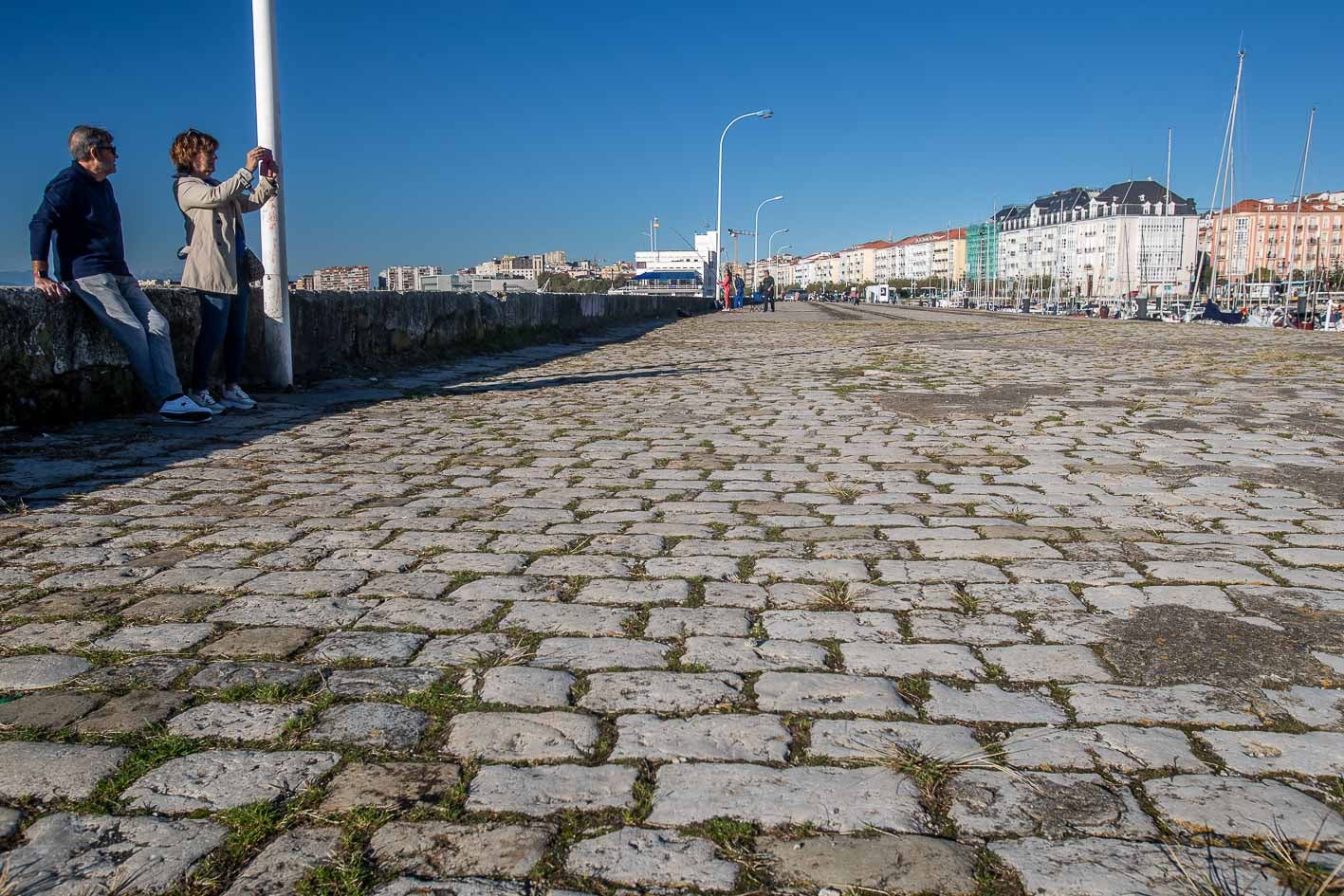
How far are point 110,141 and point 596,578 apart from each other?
5.14m

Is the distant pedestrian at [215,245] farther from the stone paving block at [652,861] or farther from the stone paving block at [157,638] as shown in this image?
the stone paving block at [652,861]

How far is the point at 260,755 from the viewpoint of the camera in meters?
2.06

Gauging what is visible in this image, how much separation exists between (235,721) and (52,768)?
0.34 metres

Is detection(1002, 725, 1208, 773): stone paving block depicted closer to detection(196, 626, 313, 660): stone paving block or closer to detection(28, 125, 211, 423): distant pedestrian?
detection(196, 626, 313, 660): stone paving block

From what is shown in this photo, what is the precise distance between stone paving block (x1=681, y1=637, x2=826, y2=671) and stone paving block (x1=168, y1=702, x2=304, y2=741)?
0.94 m

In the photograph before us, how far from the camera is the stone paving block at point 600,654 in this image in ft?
8.45

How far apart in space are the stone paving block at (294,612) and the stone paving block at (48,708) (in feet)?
1.84

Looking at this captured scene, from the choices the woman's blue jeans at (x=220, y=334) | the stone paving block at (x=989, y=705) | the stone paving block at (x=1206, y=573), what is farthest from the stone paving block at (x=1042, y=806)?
the woman's blue jeans at (x=220, y=334)

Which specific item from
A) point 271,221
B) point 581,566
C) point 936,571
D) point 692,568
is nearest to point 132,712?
point 581,566

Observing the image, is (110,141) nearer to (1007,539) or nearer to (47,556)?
(47,556)

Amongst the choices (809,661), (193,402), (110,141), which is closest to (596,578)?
(809,661)

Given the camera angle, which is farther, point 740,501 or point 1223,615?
point 740,501

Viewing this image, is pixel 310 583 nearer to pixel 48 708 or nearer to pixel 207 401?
pixel 48 708

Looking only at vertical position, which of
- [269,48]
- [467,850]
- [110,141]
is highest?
[269,48]
